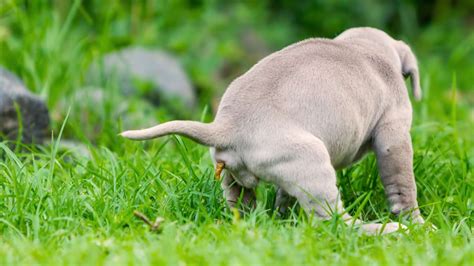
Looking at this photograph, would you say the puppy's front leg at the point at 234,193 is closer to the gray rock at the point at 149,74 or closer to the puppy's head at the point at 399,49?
the puppy's head at the point at 399,49

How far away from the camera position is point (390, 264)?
10.2 ft

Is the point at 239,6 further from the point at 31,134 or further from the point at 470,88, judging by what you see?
the point at 31,134

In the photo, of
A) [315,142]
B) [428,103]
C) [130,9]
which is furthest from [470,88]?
[315,142]

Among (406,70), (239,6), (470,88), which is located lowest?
(470,88)

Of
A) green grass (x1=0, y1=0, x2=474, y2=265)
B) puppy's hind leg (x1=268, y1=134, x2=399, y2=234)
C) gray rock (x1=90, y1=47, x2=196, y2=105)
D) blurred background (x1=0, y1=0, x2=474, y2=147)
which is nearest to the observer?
green grass (x1=0, y1=0, x2=474, y2=265)

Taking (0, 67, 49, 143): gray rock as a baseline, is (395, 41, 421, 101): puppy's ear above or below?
above

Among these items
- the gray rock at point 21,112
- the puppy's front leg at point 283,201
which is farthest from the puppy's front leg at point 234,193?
the gray rock at point 21,112

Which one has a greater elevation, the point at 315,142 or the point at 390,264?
the point at 315,142

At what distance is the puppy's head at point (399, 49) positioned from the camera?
14.5 feet

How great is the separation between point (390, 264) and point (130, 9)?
21.2ft

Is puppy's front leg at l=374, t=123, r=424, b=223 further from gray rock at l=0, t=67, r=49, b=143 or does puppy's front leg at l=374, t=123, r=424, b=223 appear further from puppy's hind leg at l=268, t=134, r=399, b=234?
gray rock at l=0, t=67, r=49, b=143

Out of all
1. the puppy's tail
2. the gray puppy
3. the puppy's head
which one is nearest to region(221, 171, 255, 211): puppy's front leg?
the gray puppy

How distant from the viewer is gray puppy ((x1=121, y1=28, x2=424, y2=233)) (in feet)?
11.8

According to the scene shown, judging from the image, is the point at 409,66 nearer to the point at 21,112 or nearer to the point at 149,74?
the point at 21,112
